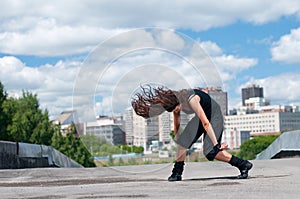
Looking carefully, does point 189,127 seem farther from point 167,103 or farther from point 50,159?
point 50,159

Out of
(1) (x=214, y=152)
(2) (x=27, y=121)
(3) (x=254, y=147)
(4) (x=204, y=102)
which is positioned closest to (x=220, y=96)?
(4) (x=204, y=102)

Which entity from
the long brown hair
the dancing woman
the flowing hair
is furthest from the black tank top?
the flowing hair

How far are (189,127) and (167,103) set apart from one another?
544 mm

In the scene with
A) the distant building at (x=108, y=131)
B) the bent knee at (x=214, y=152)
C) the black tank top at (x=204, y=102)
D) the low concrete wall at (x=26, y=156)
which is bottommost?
the low concrete wall at (x=26, y=156)

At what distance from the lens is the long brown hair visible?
27.9 ft

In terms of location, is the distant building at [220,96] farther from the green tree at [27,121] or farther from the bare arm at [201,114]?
the green tree at [27,121]

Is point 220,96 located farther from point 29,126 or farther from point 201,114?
point 29,126

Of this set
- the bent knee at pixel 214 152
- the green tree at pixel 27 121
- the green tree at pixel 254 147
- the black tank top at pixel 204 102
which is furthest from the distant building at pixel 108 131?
the green tree at pixel 254 147

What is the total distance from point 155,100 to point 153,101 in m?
0.04

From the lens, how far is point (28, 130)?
64.0 m

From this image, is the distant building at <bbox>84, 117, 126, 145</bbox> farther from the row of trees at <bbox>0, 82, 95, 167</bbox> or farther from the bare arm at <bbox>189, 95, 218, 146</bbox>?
the row of trees at <bbox>0, 82, 95, 167</bbox>

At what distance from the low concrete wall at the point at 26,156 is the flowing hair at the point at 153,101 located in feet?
26.2

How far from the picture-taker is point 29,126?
211 ft

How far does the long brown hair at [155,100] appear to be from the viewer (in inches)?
335
